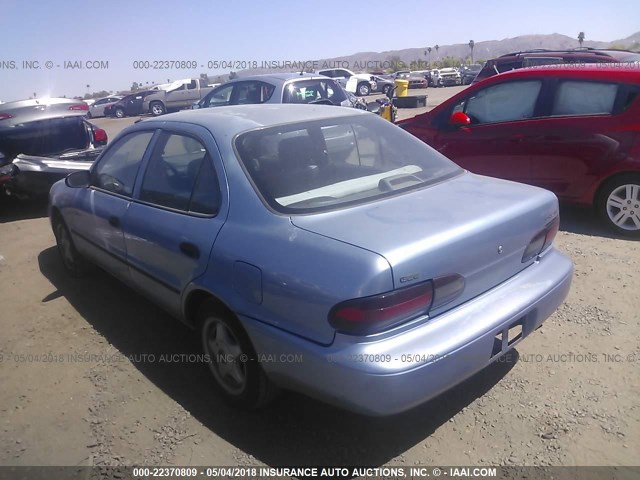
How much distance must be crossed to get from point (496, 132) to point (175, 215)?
13.7 ft

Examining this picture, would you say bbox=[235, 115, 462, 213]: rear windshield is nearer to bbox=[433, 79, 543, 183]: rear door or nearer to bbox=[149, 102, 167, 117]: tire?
bbox=[433, 79, 543, 183]: rear door

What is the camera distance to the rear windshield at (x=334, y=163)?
9.21 feet

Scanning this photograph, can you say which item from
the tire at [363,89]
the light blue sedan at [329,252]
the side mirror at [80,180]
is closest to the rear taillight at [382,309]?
the light blue sedan at [329,252]

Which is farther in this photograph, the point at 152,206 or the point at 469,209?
the point at 152,206

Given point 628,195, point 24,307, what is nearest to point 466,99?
point 628,195

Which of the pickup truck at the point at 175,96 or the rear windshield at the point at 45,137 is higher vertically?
the rear windshield at the point at 45,137

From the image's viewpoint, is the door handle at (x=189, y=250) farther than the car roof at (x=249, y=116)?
No

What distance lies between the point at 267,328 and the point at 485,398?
1.34 meters

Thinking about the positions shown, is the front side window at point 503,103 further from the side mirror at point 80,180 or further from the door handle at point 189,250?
the door handle at point 189,250

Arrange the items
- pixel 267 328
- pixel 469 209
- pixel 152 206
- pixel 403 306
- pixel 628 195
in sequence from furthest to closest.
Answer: pixel 628 195, pixel 152 206, pixel 469 209, pixel 267 328, pixel 403 306

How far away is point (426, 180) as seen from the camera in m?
3.16

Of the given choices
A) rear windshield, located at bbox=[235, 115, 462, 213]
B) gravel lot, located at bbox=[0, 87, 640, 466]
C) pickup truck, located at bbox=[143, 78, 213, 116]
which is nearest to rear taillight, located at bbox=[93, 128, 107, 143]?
gravel lot, located at bbox=[0, 87, 640, 466]

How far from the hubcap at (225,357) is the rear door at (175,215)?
1.00 feet

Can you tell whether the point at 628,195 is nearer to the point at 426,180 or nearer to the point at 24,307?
the point at 426,180
